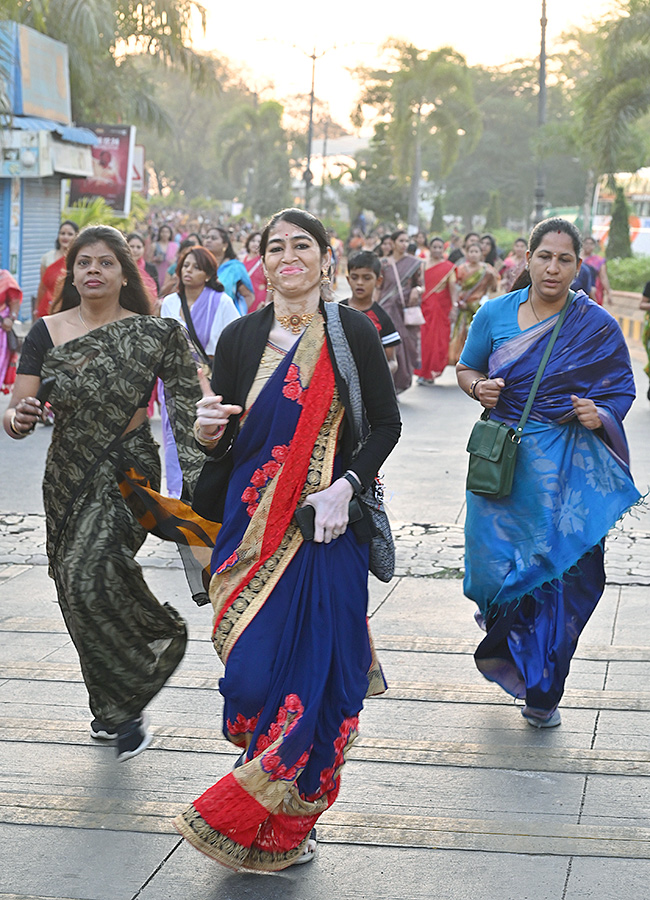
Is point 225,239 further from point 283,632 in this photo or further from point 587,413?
point 283,632

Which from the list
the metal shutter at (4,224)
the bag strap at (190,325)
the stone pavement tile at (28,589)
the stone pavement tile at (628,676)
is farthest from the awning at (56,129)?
the stone pavement tile at (628,676)

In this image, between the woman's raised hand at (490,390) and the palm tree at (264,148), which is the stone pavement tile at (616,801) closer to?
the woman's raised hand at (490,390)

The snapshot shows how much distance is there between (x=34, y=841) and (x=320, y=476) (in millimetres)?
1291

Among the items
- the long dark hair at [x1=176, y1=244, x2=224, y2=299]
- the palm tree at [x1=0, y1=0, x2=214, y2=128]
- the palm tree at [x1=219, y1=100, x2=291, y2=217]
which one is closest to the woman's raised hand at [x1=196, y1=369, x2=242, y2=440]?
the long dark hair at [x1=176, y1=244, x2=224, y2=299]

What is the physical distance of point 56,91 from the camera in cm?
2167

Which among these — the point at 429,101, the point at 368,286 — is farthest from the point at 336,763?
the point at 429,101

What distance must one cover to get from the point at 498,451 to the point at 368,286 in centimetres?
451

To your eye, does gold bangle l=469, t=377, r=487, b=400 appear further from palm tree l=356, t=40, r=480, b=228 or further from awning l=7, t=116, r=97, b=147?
palm tree l=356, t=40, r=480, b=228

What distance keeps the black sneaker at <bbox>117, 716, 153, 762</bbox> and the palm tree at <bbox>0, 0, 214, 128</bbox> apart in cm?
1934

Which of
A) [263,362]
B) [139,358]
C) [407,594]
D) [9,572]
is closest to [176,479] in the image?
[9,572]

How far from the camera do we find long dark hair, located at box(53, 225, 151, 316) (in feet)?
14.2

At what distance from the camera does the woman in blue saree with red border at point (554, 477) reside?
15.0 feet

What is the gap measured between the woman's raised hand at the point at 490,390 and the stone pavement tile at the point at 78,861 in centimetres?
208

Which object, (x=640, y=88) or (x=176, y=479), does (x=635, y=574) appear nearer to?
(x=176, y=479)
